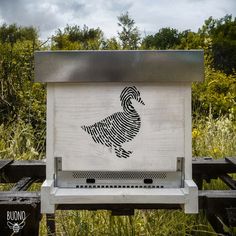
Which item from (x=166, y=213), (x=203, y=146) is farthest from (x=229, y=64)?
(x=166, y=213)

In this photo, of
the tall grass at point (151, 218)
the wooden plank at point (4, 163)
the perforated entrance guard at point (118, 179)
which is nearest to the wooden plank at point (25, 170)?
the wooden plank at point (4, 163)

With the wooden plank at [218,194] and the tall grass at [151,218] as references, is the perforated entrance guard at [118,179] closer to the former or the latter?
the wooden plank at [218,194]

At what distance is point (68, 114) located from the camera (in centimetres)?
228

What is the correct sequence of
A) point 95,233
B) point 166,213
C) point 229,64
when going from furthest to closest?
point 229,64
point 166,213
point 95,233

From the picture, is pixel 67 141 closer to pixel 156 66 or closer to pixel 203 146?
pixel 156 66

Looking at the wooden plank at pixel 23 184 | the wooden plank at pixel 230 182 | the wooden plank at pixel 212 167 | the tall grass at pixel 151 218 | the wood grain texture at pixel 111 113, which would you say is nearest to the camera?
the wood grain texture at pixel 111 113

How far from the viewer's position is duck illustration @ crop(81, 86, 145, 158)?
2.25 m

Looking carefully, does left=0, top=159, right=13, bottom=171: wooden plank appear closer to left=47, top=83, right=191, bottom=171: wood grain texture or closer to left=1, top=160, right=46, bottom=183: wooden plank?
left=1, top=160, right=46, bottom=183: wooden plank

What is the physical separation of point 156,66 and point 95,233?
1224mm

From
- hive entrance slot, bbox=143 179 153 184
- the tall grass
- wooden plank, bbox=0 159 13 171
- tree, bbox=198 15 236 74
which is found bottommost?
the tall grass

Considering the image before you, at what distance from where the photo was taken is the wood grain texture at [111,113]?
2252 millimetres

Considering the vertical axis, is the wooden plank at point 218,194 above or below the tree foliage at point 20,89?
below

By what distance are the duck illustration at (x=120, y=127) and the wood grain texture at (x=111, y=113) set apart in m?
A: 0.02

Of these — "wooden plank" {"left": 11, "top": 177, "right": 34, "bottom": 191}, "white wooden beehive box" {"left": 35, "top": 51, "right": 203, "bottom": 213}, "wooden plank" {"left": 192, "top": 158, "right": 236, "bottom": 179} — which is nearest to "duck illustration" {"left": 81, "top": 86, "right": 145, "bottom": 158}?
"white wooden beehive box" {"left": 35, "top": 51, "right": 203, "bottom": 213}
